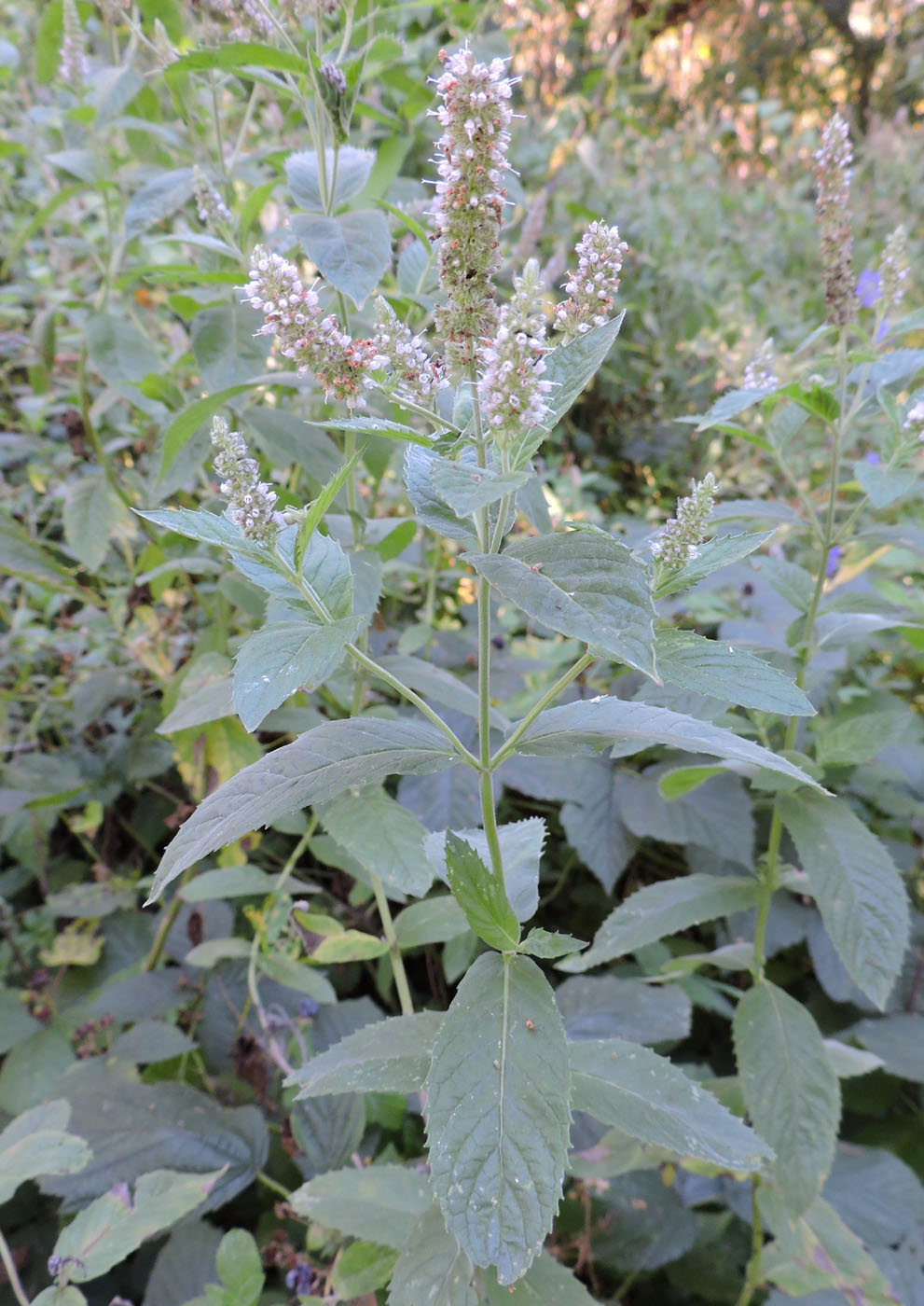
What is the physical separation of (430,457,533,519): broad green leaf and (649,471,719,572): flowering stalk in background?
14 centimetres

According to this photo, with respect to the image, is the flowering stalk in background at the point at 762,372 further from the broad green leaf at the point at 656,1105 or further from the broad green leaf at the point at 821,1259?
the broad green leaf at the point at 821,1259

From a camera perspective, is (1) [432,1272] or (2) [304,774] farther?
(1) [432,1272]

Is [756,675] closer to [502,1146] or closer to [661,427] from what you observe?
[502,1146]

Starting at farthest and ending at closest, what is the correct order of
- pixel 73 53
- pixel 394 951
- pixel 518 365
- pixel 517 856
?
pixel 73 53, pixel 394 951, pixel 517 856, pixel 518 365

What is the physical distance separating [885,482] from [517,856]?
66 cm

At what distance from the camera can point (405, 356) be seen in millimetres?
740

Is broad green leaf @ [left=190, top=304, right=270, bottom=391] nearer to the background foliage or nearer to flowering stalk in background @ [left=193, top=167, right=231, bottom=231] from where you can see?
the background foliage

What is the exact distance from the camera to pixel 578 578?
0.62m

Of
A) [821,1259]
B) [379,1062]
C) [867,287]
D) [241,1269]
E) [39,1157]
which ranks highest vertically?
[867,287]

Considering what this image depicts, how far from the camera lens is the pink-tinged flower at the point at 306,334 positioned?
2.27 ft

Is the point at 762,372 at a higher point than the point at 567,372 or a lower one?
higher

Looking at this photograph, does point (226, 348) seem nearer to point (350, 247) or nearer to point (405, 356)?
point (350, 247)

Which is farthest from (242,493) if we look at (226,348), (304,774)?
(226,348)

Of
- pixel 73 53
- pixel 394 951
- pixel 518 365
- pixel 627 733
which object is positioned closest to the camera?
pixel 518 365
